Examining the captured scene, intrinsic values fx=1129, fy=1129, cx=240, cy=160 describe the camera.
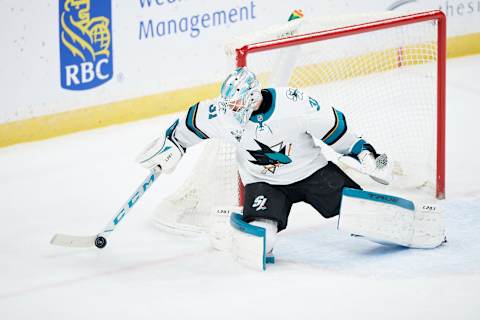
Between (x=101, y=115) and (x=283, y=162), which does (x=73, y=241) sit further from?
(x=101, y=115)

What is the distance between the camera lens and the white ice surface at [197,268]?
12.9ft

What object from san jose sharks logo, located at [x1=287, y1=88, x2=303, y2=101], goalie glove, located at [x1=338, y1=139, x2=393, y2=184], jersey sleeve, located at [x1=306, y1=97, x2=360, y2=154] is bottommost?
goalie glove, located at [x1=338, y1=139, x2=393, y2=184]

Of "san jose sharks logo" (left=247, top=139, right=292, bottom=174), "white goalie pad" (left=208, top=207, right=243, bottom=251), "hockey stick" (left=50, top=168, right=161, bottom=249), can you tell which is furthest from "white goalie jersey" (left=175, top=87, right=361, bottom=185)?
"hockey stick" (left=50, top=168, right=161, bottom=249)

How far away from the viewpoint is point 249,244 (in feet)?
14.0

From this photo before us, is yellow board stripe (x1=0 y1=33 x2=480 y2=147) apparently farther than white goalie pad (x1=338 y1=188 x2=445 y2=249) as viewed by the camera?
Yes

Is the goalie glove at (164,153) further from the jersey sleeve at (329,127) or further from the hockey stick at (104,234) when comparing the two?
the jersey sleeve at (329,127)

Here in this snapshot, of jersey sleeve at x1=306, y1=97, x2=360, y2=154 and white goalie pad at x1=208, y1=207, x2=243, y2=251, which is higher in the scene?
jersey sleeve at x1=306, y1=97, x2=360, y2=154

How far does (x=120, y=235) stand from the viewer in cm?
486

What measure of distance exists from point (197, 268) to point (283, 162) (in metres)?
0.53

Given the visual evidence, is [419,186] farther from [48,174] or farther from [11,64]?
[11,64]

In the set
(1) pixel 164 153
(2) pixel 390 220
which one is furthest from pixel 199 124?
(2) pixel 390 220

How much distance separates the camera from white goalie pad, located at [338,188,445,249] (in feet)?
14.1

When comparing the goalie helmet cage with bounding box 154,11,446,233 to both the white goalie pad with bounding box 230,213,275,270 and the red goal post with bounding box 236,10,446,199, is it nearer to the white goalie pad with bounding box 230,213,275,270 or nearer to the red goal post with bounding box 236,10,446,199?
the red goal post with bounding box 236,10,446,199

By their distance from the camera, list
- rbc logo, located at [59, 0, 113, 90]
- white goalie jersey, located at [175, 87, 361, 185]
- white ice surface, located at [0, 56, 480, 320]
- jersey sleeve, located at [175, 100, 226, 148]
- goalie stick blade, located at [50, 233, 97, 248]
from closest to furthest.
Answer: white ice surface, located at [0, 56, 480, 320] → white goalie jersey, located at [175, 87, 361, 185] → jersey sleeve, located at [175, 100, 226, 148] → goalie stick blade, located at [50, 233, 97, 248] → rbc logo, located at [59, 0, 113, 90]
